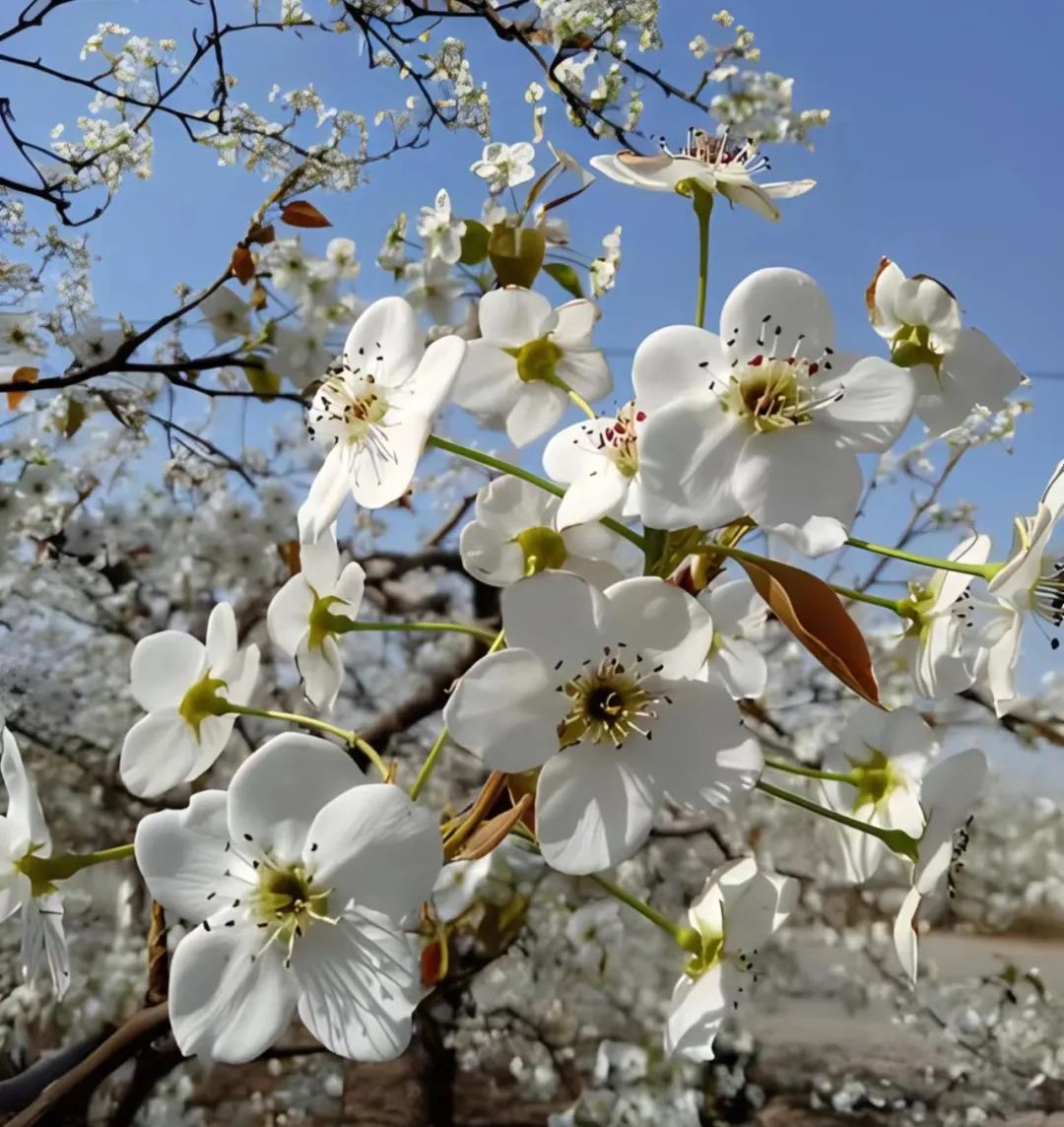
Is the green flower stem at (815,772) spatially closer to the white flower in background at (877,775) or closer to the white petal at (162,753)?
the white flower in background at (877,775)

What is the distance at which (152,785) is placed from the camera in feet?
1.61

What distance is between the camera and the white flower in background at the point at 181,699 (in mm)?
491

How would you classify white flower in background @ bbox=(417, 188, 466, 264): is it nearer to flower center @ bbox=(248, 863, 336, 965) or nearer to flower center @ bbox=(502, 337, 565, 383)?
flower center @ bbox=(502, 337, 565, 383)

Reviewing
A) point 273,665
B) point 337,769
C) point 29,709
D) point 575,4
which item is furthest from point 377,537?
point 337,769

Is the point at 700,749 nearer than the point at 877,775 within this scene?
Yes

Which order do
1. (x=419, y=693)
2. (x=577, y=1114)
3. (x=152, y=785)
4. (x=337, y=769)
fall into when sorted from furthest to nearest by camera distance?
1. (x=577, y=1114)
2. (x=419, y=693)
3. (x=152, y=785)
4. (x=337, y=769)

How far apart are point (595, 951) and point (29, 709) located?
112 centimetres

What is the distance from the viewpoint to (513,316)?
49 centimetres

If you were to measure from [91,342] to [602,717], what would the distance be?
1.34m

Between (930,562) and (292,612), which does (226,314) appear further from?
(930,562)

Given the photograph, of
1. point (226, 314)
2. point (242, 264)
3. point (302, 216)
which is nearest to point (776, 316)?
point (302, 216)

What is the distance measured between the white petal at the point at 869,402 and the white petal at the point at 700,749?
0.36ft

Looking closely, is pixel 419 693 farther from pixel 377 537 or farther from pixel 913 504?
pixel 913 504

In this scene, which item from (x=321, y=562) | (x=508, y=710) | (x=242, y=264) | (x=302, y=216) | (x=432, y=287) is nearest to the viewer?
(x=508, y=710)
